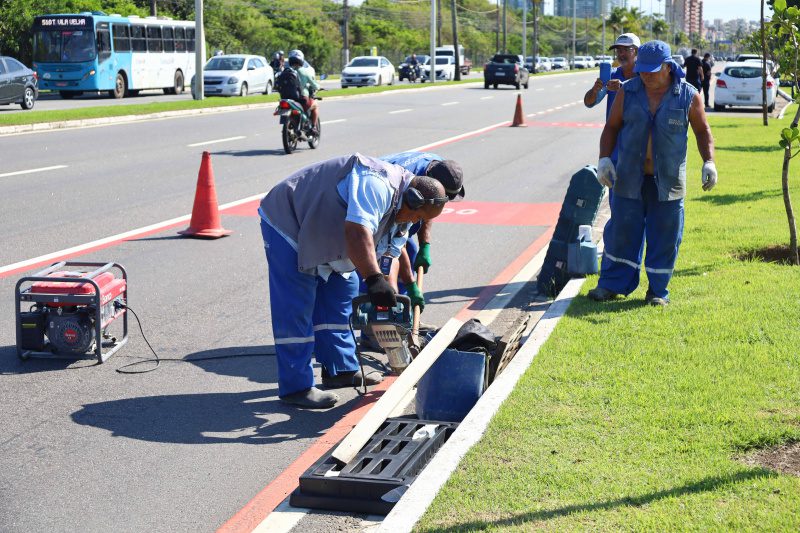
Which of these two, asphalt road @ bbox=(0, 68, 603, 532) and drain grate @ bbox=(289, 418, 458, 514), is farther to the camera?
asphalt road @ bbox=(0, 68, 603, 532)

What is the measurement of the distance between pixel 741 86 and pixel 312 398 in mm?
31877

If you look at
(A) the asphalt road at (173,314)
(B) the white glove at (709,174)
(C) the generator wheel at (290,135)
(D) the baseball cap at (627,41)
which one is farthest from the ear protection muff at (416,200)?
(C) the generator wheel at (290,135)

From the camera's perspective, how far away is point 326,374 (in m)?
6.40

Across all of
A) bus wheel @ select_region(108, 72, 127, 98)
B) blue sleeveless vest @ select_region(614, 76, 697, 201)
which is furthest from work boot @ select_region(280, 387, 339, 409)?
bus wheel @ select_region(108, 72, 127, 98)

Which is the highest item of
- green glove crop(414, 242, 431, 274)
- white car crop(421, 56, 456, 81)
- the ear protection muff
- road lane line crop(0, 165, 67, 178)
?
white car crop(421, 56, 456, 81)

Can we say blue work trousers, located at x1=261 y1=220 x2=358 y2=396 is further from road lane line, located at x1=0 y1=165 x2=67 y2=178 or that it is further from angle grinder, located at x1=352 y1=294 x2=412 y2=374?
road lane line, located at x1=0 y1=165 x2=67 y2=178

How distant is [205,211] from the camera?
11242 mm

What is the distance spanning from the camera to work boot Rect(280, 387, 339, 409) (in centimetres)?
600

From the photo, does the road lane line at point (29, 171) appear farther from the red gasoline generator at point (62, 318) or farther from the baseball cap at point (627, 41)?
the baseball cap at point (627, 41)

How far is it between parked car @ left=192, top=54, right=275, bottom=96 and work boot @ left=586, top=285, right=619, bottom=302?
105ft

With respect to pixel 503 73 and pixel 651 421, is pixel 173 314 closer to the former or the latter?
pixel 651 421

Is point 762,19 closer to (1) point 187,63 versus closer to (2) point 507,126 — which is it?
(2) point 507,126

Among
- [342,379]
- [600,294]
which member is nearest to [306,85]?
[600,294]

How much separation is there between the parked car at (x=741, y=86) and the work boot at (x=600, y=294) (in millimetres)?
29000
